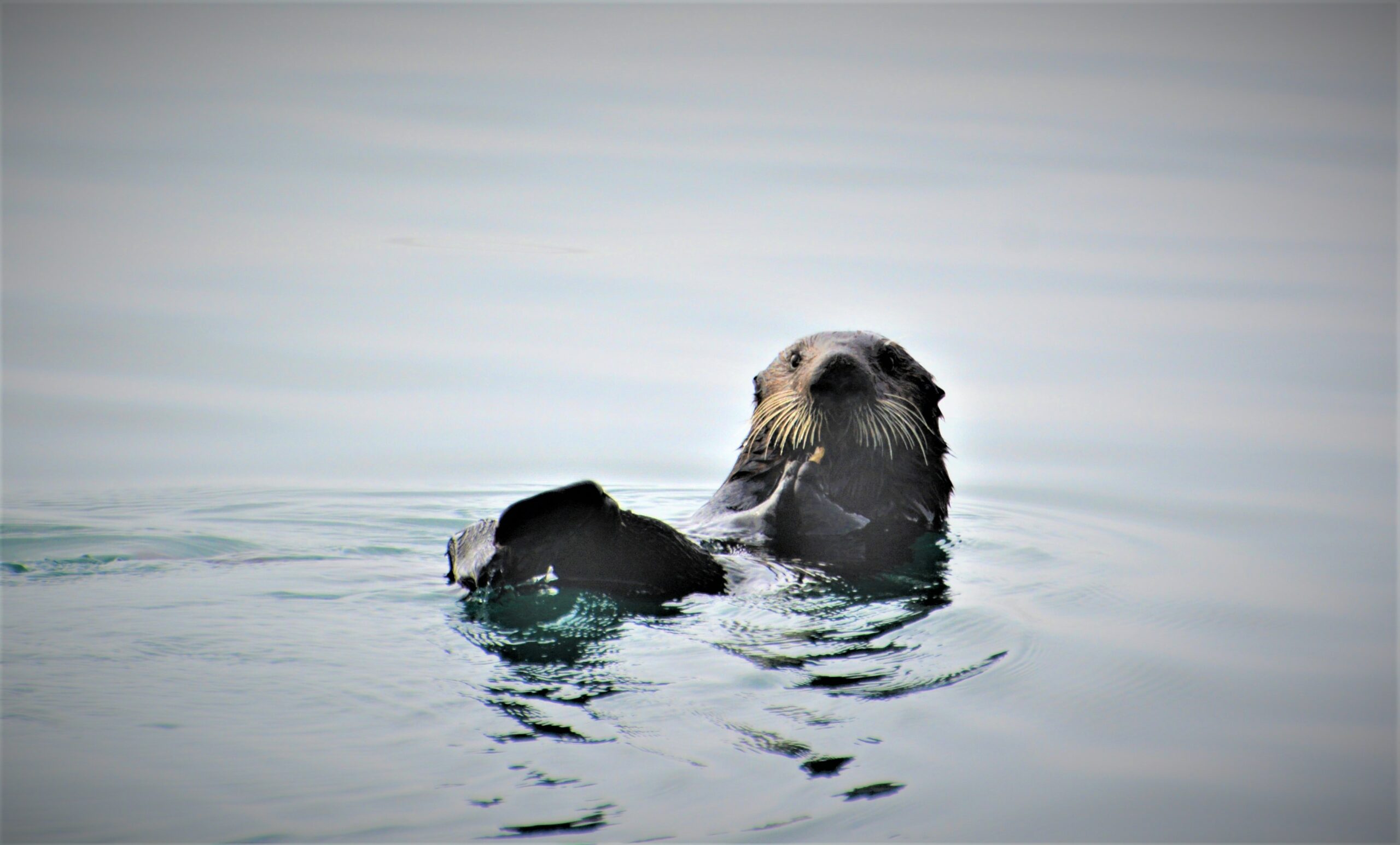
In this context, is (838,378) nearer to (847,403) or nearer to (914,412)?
(847,403)

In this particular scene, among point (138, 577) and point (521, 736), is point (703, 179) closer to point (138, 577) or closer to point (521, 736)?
point (138, 577)

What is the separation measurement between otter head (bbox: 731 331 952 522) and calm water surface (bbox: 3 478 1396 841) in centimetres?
38

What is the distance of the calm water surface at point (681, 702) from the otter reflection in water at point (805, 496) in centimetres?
13

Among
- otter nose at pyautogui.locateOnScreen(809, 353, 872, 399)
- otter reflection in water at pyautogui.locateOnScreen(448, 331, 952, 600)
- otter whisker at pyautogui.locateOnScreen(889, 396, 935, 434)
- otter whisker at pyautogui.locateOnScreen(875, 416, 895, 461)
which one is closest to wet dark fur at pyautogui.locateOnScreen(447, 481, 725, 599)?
otter reflection in water at pyautogui.locateOnScreen(448, 331, 952, 600)

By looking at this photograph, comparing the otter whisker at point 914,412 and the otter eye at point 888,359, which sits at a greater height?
the otter eye at point 888,359

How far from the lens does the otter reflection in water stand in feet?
12.9

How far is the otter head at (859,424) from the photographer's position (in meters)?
4.53

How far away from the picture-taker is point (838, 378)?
4.44 m

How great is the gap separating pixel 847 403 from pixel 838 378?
0.13m

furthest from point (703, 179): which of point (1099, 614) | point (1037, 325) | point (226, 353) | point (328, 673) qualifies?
point (328, 673)

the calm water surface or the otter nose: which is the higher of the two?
the otter nose

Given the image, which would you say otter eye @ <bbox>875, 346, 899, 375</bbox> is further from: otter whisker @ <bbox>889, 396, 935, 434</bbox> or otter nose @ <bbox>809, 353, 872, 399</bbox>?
otter nose @ <bbox>809, 353, 872, 399</bbox>

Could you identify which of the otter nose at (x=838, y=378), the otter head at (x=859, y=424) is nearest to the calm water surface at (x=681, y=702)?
the otter head at (x=859, y=424)

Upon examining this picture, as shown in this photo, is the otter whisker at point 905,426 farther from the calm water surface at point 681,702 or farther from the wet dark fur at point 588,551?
the wet dark fur at point 588,551
